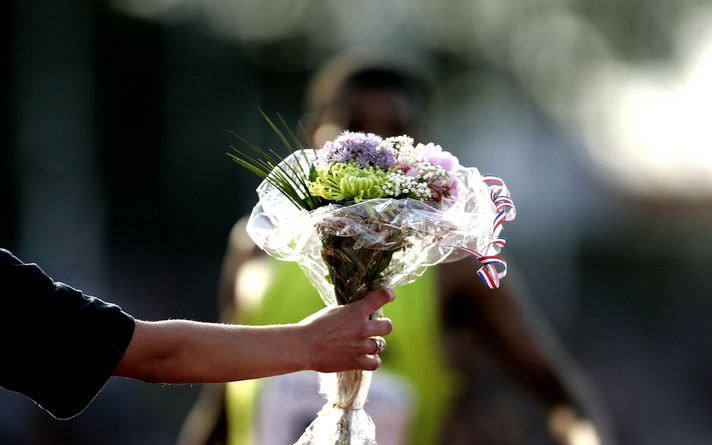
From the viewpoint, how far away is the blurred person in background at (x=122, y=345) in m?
2.53

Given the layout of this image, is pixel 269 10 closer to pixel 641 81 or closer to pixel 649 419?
pixel 641 81

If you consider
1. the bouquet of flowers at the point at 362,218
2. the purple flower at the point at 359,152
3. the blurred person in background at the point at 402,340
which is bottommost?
the blurred person in background at the point at 402,340

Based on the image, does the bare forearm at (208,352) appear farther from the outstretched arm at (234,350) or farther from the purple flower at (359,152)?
the purple flower at (359,152)

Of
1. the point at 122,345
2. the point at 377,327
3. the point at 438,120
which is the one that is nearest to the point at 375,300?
the point at 377,327

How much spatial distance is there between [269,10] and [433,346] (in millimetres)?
31434

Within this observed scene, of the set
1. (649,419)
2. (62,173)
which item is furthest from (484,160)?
(649,419)

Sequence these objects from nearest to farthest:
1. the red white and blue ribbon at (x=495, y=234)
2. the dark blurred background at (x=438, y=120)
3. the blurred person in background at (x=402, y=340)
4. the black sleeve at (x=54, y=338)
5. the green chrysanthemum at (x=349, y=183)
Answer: the black sleeve at (x=54, y=338) < the green chrysanthemum at (x=349, y=183) < the red white and blue ribbon at (x=495, y=234) < the blurred person in background at (x=402, y=340) < the dark blurred background at (x=438, y=120)

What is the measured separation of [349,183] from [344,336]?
12.1 inches

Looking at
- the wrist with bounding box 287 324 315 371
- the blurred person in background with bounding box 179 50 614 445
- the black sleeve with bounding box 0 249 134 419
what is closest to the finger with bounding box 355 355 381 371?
the wrist with bounding box 287 324 315 371

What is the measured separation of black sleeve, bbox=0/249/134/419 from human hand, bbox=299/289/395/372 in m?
0.36

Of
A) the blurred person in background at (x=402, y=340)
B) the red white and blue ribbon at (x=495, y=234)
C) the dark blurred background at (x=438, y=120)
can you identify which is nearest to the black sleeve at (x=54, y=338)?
the red white and blue ribbon at (x=495, y=234)

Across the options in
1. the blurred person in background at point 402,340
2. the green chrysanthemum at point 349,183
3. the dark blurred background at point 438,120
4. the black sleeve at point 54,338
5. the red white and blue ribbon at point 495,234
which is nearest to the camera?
the black sleeve at point 54,338

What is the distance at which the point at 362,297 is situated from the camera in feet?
9.28

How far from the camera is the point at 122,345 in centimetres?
260
